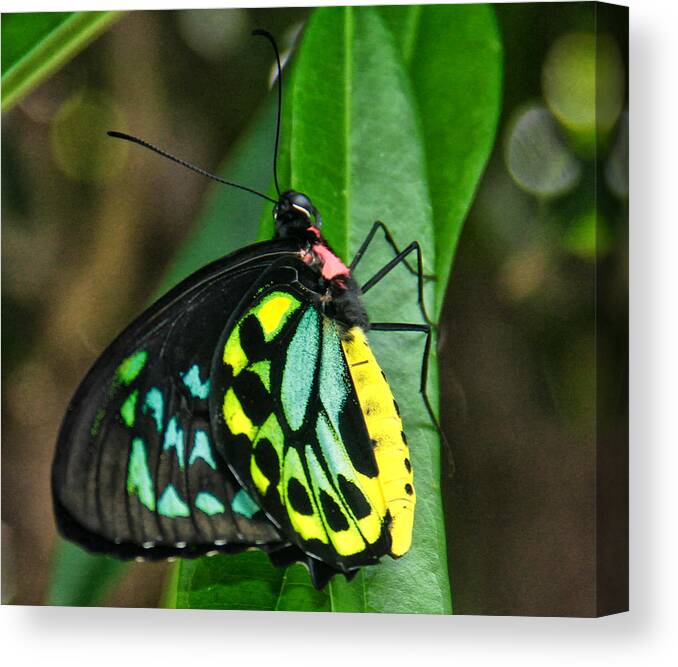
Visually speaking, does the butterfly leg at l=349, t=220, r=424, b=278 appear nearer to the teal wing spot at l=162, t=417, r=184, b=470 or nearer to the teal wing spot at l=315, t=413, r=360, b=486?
the teal wing spot at l=315, t=413, r=360, b=486

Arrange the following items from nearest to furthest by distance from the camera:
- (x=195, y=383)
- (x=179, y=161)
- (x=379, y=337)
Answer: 1. (x=195, y=383)
2. (x=379, y=337)
3. (x=179, y=161)

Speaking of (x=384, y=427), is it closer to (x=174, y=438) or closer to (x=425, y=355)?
(x=425, y=355)

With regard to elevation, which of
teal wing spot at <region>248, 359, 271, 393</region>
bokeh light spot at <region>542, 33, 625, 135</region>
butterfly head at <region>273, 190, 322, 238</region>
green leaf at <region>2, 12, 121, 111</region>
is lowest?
teal wing spot at <region>248, 359, 271, 393</region>

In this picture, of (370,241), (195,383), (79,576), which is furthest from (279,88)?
(79,576)

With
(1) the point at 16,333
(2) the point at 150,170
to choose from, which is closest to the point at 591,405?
(2) the point at 150,170

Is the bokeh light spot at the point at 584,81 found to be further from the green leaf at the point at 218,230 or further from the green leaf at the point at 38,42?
the green leaf at the point at 38,42

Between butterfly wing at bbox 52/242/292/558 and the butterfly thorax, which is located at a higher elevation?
the butterfly thorax

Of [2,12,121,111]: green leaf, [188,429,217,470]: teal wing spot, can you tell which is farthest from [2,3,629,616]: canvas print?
[2,12,121,111]: green leaf

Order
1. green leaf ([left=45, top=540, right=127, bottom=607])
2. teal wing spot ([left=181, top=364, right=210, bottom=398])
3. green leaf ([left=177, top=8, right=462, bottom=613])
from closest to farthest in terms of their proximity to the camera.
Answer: teal wing spot ([left=181, top=364, right=210, bottom=398]) → green leaf ([left=177, top=8, right=462, bottom=613]) → green leaf ([left=45, top=540, right=127, bottom=607])
